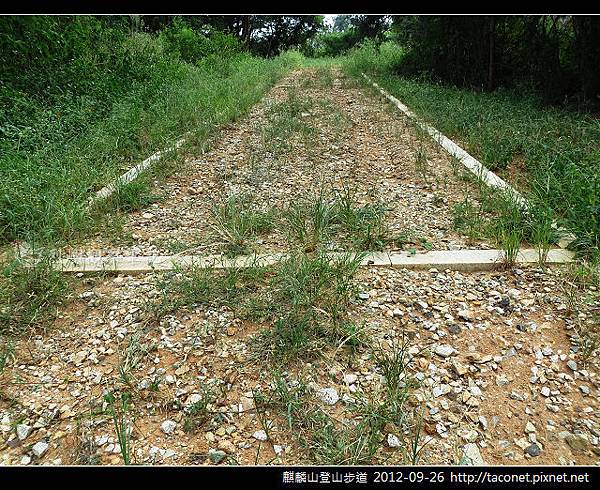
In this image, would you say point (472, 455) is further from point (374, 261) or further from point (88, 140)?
point (88, 140)

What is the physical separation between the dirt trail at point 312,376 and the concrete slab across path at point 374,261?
69mm

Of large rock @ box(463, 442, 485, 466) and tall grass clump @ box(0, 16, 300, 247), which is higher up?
tall grass clump @ box(0, 16, 300, 247)

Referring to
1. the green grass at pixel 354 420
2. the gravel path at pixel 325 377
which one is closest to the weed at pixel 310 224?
the gravel path at pixel 325 377

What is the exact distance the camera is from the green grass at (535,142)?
281cm

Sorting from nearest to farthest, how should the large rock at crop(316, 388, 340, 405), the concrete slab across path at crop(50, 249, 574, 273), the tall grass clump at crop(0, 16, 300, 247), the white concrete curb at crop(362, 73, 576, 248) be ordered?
the large rock at crop(316, 388, 340, 405) < the concrete slab across path at crop(50, 249, 574, 273) < the white concrete curb at crop(362, 73, 576, 248) < the tall grass clump at crop(0, 16, 300, 247)

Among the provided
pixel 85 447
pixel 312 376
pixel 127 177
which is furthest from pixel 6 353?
pixel 127 177

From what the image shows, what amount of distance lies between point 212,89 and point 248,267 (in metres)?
5.67

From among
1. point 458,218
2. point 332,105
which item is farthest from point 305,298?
point 332,105

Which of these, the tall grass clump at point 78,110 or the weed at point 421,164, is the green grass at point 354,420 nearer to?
the tall grass clump at point 78,110

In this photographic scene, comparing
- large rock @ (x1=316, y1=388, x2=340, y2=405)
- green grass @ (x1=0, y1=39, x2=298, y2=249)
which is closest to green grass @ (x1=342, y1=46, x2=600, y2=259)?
large rock @ (x1=316, y1=388, x2=340, y2=405)

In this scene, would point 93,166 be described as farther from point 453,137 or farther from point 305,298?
point 453,137

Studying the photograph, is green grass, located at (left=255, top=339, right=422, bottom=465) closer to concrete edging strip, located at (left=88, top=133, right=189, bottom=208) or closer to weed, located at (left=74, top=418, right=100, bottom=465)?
weed, located at (left=74, top=418, right=100, bottom=465)

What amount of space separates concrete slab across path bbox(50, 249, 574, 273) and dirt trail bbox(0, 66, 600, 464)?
7 cm

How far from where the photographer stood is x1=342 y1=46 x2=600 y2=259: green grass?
2.81 meters
